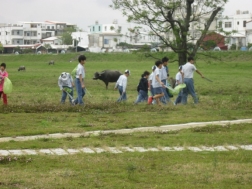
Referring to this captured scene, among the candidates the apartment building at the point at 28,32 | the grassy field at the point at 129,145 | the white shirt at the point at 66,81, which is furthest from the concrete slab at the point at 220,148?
the apartment building at the point at 28,32

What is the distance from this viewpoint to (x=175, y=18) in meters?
31.8

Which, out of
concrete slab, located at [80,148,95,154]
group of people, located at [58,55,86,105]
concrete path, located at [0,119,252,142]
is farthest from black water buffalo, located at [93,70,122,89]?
concrete slab, located at [80,148,95,154]

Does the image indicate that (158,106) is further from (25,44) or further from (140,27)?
(25,44)

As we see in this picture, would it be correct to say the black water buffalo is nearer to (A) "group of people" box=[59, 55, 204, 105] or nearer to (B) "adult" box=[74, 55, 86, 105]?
(A) "group of people" box=[59, 55, 204, 105]

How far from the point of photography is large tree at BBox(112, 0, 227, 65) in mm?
30500

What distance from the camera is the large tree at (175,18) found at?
30500mm

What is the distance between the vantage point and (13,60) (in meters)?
85.6

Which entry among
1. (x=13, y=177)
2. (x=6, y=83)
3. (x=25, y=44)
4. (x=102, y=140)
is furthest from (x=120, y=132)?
(x=25, y=44)

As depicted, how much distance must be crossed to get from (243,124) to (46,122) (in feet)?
15.2

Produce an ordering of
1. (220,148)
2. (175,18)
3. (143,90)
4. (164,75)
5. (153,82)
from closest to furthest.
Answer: (220,148) → (153,82) → (164,75) → (143,90) → (175,18)

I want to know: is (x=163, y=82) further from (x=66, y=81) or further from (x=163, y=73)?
(x=66, y=81)

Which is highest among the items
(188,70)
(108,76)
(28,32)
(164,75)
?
(28,32)

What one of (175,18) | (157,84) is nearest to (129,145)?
(157,84)

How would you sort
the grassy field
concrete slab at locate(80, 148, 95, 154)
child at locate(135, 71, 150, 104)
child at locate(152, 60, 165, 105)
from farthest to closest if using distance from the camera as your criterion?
1. child at locate(135, 71, 150, 104)
2. child at locate(152, 60, 165, 105)
3. concrete slab at locate(80, 148, 95, 154)
4. the grassy field
